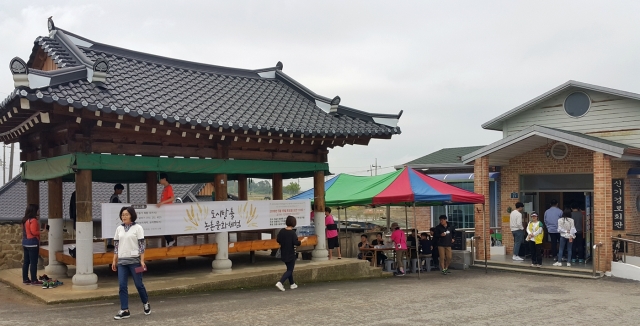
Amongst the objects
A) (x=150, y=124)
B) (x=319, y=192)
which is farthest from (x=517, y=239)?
(x=150, y=124)

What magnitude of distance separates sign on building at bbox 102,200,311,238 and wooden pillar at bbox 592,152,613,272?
A: 6.95 metres

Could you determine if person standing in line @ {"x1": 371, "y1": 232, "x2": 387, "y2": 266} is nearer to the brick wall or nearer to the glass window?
the brick wall

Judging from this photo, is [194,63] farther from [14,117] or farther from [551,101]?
[551,101]

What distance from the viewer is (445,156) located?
75.3 ft

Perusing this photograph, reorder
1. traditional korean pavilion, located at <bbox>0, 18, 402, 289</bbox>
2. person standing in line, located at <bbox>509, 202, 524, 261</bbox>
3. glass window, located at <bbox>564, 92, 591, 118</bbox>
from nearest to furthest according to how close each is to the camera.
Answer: traditional korean pavilion, located at <bbox>0, 18, 402, 289</bbox>, person standing in line, located at <bbox>509, 202, 524, 261</bbox>, glass window, located at <bbox>564, 92, 591, 118</bbox>

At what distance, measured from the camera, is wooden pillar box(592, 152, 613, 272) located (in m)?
13.0

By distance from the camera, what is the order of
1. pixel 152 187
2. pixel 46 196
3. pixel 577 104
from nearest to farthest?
pixel 152 187 < pixel 577 104 < pixel 46 196

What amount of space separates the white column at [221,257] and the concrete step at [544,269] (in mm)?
7314

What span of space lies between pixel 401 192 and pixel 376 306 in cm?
409

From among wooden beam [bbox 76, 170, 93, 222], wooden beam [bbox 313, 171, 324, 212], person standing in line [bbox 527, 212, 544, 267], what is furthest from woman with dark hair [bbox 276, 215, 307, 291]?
person standing in line [bbox 527, 212, 544, 267]

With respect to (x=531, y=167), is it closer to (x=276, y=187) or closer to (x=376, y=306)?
(x=276, y=187)

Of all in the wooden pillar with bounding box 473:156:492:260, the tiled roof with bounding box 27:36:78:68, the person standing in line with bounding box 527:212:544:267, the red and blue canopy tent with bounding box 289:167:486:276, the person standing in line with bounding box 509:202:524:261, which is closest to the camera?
the tiled roof with bounding box 27:36:78:68

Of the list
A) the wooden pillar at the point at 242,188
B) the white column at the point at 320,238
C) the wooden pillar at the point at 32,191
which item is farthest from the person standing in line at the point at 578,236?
the wooden pillar at the point at 32,191

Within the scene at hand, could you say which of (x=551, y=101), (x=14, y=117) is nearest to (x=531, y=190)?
(x=551, y=101)
